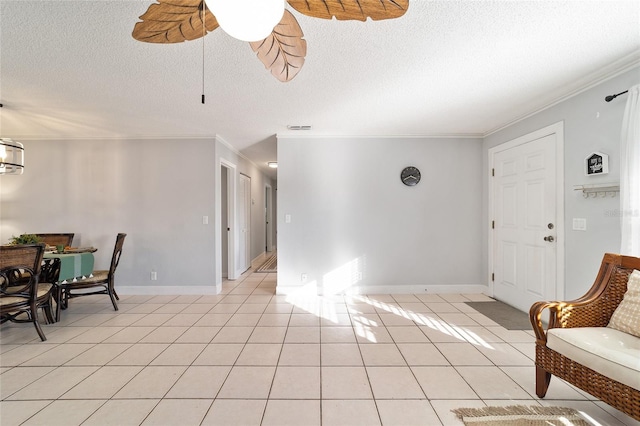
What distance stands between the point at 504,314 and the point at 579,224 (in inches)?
51.1

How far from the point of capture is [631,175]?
189cm

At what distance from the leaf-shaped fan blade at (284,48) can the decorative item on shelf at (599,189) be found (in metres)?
2.67

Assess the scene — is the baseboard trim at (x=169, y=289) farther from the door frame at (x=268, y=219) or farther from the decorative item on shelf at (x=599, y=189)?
the decorative item on shelf at (x=599, y=189)

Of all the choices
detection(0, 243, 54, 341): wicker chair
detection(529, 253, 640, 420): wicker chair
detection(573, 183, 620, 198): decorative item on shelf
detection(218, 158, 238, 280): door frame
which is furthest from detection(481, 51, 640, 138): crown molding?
detection(0, 243, 54, 341): wicker chair

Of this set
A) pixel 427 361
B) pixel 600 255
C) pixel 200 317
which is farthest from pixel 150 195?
pixel 600 255

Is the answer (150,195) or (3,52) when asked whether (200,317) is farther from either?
(3,52)

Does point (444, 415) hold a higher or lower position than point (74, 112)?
lower

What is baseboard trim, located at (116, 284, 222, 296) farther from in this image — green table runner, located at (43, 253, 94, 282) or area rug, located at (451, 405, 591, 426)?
area rug, located at (451, 405, 591, 426)

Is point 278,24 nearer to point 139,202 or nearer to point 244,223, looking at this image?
point 139,202

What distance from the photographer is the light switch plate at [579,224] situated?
7.88 ft

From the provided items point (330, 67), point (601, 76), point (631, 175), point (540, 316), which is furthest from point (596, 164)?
point (330, 67)

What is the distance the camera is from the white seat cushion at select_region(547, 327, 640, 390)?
4.31 feet

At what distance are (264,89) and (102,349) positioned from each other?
279 cm

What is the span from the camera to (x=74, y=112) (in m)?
2.97
